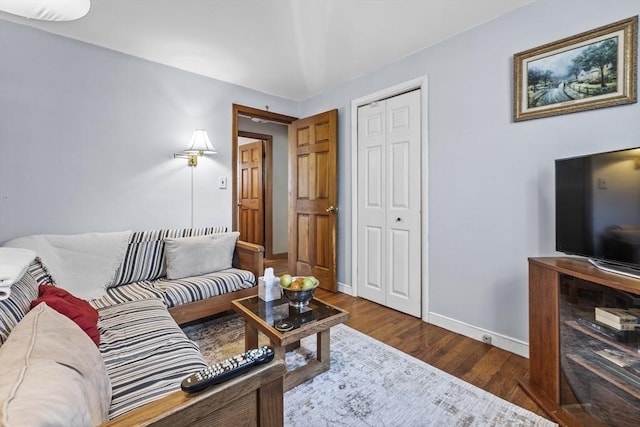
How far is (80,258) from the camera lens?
208 centimetres

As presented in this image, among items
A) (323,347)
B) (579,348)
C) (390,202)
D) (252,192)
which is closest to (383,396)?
(323,347)

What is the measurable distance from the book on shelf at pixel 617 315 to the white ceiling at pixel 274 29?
195cm

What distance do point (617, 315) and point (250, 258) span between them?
7.82 ft

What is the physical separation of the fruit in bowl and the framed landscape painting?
1806mm

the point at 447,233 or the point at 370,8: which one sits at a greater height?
the point at 370,8

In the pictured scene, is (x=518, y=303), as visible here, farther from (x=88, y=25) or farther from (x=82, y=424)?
(x=88, y=25)

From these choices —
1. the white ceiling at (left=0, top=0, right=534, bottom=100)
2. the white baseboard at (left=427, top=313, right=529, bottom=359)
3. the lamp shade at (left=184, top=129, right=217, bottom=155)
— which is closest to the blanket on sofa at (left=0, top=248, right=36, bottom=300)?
the lamp shade at (left=184, top=129, right=217, bottom=155)

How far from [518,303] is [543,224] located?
22.5 inches

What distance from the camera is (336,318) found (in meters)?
1.67

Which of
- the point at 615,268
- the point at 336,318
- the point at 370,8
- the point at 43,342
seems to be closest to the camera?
the point at 43,342

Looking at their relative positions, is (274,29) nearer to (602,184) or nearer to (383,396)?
(602,184)

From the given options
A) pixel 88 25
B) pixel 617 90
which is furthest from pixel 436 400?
pixel 88 25

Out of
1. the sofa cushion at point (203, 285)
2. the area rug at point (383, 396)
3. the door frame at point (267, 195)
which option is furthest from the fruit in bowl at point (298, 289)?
the door frame at point (267, 195)

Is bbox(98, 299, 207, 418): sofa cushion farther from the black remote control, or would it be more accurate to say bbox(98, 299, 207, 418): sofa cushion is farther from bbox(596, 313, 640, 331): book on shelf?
bbox(596, 313, 640, 331): book on shelf
